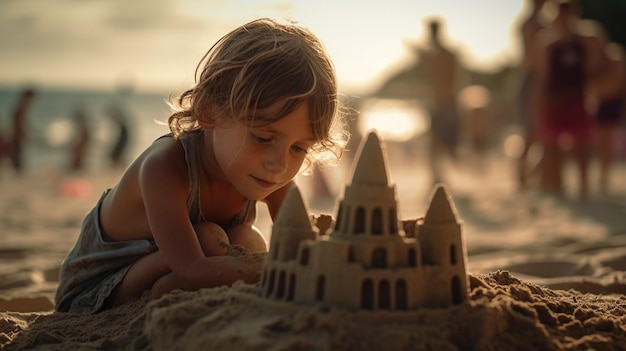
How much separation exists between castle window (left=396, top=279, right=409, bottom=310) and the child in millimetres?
981

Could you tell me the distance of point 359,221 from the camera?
7.97ft

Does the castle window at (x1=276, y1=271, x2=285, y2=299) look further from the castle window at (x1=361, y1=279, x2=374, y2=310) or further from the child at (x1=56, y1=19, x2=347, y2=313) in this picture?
the child at (x1=56, y1=19, x2=347, y2=313)

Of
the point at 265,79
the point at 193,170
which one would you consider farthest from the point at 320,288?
the point at 193,170

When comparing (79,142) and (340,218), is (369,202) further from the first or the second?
(79,142)

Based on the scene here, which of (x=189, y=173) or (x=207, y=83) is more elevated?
(x=207, y=83)

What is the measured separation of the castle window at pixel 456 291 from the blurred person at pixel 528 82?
847cm

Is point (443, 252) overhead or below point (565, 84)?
below

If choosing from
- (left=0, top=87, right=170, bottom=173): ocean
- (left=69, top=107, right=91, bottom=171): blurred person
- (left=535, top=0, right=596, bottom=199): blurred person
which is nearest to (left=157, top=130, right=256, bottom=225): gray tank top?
(left=0, top=87, right=170, bottom=173): ocean

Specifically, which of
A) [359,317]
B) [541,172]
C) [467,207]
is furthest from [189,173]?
[541,172]

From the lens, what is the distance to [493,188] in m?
12.7

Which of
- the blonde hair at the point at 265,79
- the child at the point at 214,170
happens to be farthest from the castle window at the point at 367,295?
the blonde hair at the point at 265,79

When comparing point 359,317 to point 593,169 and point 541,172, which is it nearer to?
point 541,172

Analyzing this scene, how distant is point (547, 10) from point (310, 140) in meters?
9.90

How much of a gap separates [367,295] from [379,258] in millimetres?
131
